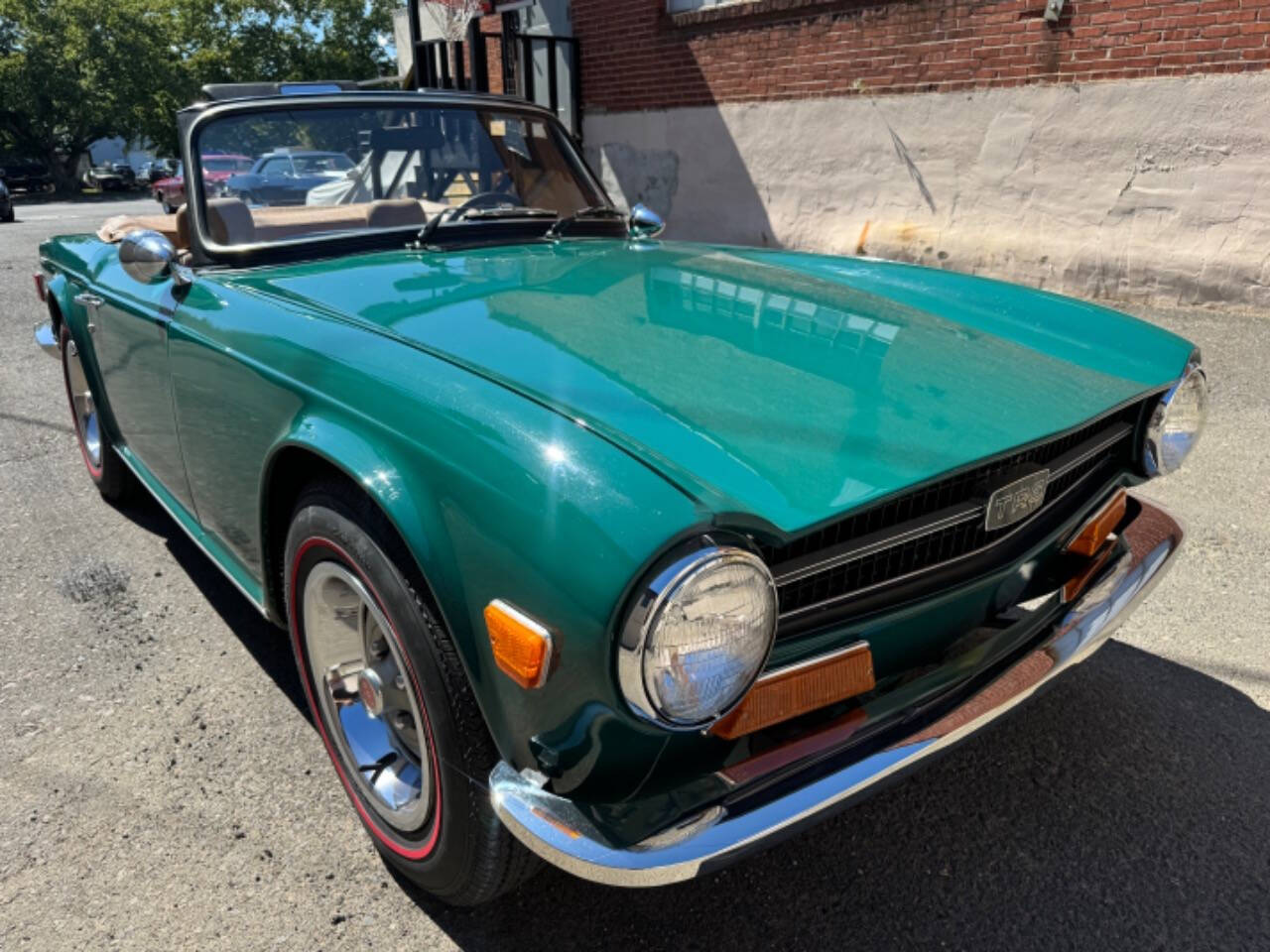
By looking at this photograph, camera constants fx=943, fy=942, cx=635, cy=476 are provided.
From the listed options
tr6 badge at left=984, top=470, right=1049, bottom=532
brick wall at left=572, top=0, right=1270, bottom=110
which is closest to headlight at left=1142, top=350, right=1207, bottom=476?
tr6 badge at left=984, top=470, right=1049, bottom=532

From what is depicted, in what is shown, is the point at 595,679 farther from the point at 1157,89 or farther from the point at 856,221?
the point at 856,221

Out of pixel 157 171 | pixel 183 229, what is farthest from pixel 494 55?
pixel 157 171

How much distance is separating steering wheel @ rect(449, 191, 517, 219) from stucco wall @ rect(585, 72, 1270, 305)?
16.1 feet

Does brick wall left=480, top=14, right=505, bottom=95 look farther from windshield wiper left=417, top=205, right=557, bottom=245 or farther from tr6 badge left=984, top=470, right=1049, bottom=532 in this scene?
tr6 badge left=984, top=470, right=1049, bottom=532

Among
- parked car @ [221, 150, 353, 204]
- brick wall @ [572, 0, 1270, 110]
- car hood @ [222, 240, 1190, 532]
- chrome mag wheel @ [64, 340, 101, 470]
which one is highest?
brick wall @ [572, 0, 1270, 110]

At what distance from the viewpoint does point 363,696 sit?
1.93 meters

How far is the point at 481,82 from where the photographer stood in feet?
36.7

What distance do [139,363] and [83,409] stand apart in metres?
1.53

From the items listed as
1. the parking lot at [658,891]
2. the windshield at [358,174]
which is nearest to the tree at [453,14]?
the windshield at [358,174]

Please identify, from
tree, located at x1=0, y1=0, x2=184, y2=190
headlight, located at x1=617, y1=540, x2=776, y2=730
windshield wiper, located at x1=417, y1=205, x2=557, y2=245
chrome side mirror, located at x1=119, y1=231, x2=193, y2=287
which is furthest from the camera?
tree, located at x1=0, y1=0, x2=184, y2=190

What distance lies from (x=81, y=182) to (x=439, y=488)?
48.0 meters

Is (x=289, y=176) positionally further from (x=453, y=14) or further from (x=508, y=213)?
(x=453, y=14)

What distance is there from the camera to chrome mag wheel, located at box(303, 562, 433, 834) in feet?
6.08

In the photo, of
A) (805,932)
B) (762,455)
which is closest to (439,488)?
(762,455)
